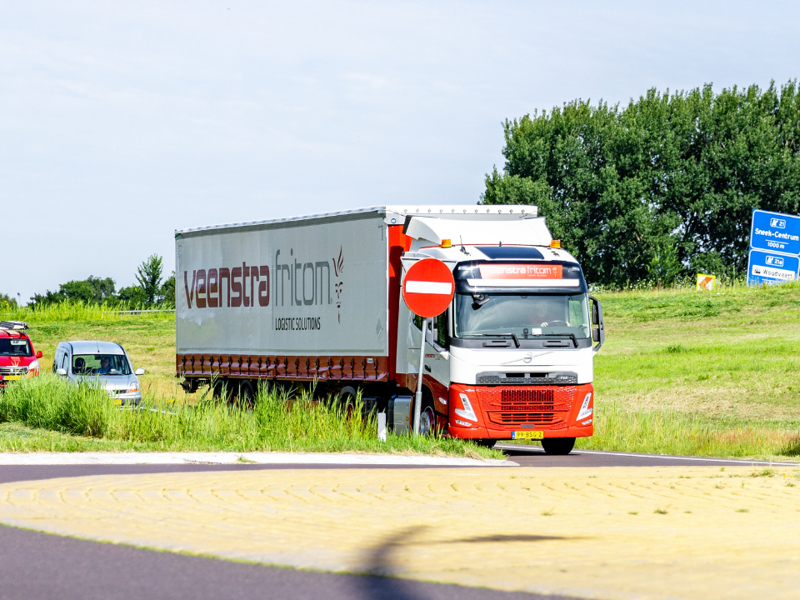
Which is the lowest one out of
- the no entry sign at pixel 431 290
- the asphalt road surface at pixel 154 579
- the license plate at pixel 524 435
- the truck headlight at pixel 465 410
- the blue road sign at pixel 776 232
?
the license plate at pixel 524 435

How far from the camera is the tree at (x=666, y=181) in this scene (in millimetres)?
73875

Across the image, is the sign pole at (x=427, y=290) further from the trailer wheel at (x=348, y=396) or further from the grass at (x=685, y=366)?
the grass at (x=685, y=366)


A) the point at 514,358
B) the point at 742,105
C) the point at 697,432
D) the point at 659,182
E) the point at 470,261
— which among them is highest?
the point at 742,105

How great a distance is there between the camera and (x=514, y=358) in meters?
17.6

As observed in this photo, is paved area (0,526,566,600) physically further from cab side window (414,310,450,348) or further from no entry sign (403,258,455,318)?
cab side window (414,310,450,348)

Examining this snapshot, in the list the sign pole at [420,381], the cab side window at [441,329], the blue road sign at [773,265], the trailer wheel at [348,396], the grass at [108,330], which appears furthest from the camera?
the grass at [108,330]

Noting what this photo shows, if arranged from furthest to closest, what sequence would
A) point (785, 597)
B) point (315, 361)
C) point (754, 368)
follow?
point (754, 368)
point (315, 361)
point (785, 597)

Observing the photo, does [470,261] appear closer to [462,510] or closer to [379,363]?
[379,363]

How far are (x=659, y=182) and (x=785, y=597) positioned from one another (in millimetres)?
A: 73044

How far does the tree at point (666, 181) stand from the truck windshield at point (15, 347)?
47555mm

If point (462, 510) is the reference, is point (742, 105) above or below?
above

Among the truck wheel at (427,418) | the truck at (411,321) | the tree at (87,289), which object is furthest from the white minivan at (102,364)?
the tree at (87,289)

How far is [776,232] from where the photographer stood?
1841 inches

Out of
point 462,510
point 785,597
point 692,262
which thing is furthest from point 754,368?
point 692,262
